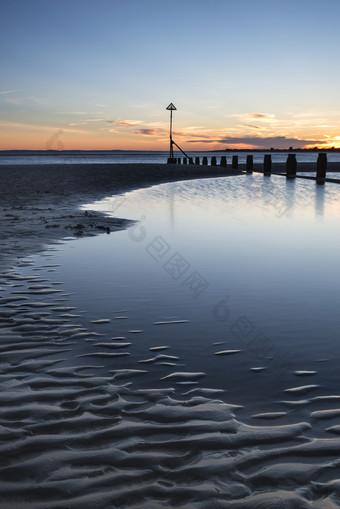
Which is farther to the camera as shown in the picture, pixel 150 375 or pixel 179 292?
pixel 179 292

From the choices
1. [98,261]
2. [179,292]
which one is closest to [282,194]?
[98,261]

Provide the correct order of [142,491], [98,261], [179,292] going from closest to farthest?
[142,491] < [179,292] < [98,261]

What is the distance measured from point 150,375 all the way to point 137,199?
15008mm

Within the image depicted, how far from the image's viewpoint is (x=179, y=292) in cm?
577

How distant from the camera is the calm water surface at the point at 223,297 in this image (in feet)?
12.0

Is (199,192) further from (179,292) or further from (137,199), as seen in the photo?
(179,292)

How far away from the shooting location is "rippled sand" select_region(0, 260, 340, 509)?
2246mm

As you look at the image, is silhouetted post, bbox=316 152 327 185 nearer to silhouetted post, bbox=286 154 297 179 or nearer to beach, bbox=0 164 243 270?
silhouetted post, bbox=286 154 297 179

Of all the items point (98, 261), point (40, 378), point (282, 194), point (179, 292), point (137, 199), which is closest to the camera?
point (40, 378)

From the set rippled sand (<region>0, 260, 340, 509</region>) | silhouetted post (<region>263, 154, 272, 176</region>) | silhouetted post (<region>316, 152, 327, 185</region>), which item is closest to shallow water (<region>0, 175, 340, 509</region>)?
rippled sand (<region>0, 260, 340, 509</region>)

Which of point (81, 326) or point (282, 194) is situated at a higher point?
point (282, 194)

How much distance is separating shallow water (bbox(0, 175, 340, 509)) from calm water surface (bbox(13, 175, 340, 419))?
0.02m

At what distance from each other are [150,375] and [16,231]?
731 centimetres

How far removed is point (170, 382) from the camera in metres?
3.42
